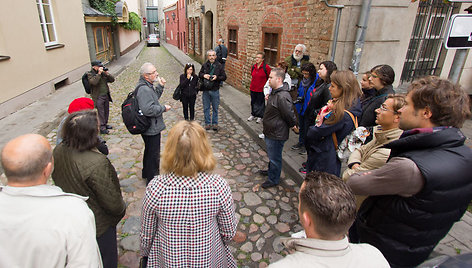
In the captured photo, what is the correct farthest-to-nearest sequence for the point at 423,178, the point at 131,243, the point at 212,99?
the point at 212,99 < the point at 131,243 < the point at 423,178

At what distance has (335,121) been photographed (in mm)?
2697

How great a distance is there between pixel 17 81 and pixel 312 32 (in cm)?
772

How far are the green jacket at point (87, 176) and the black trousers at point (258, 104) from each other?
475 cm

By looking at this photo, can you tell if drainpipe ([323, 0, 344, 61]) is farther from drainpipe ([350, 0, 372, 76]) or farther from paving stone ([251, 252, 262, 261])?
paving stone ([251, 252, 262, 261])

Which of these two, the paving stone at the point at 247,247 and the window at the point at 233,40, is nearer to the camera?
the paving stone at the point at 247,247

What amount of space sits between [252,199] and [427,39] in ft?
18.4

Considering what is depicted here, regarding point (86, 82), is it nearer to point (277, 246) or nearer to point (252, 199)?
point (252, 199)

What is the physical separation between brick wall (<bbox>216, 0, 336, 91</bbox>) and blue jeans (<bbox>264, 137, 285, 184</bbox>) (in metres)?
2.44

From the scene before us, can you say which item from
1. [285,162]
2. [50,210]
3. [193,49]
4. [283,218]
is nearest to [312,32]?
[285,162]

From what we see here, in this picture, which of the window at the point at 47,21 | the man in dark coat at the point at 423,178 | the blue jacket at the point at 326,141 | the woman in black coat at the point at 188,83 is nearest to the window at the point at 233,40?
the woman in black coat at the point at 188,83

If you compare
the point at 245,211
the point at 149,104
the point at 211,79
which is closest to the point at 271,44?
the point at 211,79

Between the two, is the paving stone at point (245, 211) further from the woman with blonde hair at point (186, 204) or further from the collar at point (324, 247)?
the collar at point (324, 247)

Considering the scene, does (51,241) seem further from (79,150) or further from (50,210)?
(79,150)

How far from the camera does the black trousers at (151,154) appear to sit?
12.0 ft
